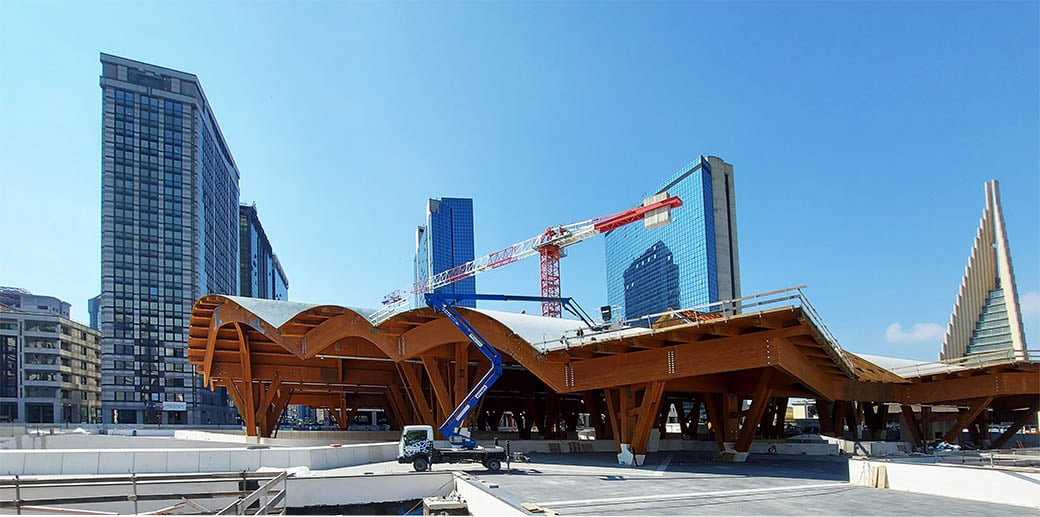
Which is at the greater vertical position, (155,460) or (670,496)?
(155,460)

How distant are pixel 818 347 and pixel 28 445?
43829mm

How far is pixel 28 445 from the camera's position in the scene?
43.6 meters

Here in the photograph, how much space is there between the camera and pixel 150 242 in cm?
12206

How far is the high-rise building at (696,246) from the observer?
471 feet

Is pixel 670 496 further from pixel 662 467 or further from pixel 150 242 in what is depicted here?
pixel 150 242

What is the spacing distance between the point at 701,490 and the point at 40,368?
111562 mm

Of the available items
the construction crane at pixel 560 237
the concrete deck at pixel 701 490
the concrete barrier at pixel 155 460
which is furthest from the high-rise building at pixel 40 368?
the concrete deck at pixel 701 490

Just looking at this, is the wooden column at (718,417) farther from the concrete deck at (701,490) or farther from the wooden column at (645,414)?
the wooden column at (645,414)

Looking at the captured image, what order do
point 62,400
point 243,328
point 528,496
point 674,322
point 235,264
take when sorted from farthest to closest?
point 235,264 → point 62,400 → point 243,328 → point 674,322 → point 528,496

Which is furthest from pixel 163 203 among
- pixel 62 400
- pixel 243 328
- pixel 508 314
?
pixel 508 314

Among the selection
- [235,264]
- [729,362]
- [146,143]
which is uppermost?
[146,143]

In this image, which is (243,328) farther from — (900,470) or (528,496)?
(900,470)

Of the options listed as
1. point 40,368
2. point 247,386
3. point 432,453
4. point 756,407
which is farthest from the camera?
point 40,368

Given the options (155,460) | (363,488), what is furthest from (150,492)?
(363,488)
